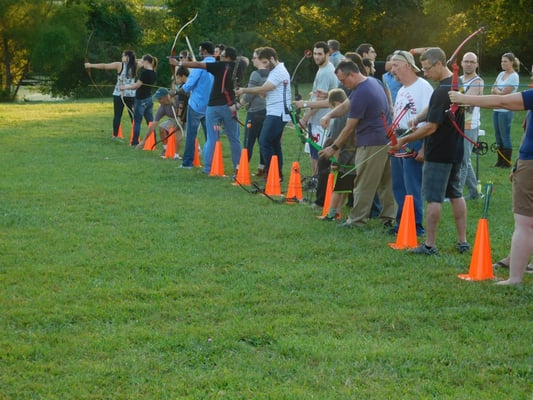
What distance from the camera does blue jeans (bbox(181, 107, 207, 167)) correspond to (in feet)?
45.5

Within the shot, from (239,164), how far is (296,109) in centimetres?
140

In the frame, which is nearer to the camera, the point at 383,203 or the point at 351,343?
the point at 351,343

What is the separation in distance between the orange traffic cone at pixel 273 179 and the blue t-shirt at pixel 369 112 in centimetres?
266

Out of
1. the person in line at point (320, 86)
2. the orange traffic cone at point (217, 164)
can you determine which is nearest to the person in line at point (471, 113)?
the person in line at point (320, 86)

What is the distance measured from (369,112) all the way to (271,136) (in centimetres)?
333

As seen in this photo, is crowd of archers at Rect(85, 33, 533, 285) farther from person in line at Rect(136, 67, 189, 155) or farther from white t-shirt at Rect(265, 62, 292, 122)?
person in line at Rect(136, 67, 189, 155)

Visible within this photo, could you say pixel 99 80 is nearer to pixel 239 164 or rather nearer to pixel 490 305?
pixel 239 164

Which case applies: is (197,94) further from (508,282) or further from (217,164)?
(508,282)

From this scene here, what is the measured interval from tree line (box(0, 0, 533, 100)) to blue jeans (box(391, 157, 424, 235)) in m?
23.7

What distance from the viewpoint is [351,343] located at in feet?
17.8

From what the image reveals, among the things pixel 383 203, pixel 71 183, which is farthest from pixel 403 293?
pixel 71 183

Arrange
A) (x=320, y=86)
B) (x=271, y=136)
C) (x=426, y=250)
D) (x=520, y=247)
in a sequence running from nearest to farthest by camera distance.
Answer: (x=520, y=247) → (x=426, y=250) → (x=320, y=86) → (x=271, y=136)

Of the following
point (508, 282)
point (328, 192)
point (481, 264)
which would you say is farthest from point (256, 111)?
point (508, 282)

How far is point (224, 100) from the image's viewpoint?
42.1 ft
